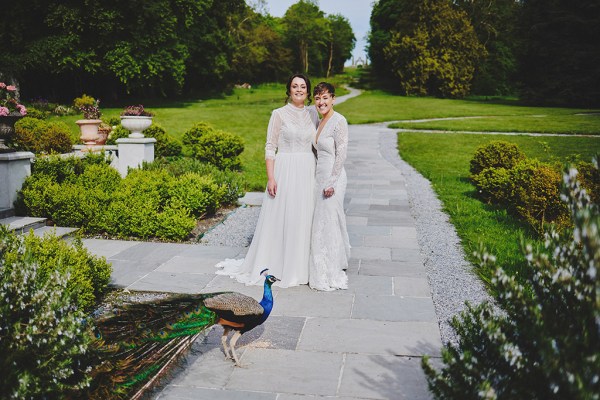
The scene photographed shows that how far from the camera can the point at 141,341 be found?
354cm

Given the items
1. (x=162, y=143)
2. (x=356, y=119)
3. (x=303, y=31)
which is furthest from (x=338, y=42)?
(x=162, y=143)

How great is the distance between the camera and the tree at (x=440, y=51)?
55.4 meters

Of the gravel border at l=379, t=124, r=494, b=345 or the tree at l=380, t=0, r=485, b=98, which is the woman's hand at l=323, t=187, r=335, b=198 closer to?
the gravel border at l=379, t=124, r=494, b=345

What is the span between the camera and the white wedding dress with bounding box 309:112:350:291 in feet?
20.1

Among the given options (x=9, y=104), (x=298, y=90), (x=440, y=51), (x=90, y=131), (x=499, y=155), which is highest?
(x=440, y=51)

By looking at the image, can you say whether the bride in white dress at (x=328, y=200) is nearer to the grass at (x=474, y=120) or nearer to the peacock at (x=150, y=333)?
the peacock at (x=150, y=333)

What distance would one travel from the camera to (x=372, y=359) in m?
4.36

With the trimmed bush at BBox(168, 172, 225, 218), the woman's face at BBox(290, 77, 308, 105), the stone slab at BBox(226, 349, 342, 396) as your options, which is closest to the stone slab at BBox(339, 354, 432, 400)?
the stone slab at BBox(226, 349, 342, 396)

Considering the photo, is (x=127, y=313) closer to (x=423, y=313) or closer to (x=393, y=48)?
(x=423, y=313)

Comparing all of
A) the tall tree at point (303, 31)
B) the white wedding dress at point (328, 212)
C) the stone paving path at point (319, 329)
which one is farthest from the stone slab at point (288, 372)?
the tall tree at point (303, 31)

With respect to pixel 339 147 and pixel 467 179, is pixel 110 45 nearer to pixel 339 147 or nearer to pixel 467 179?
pixel 467 179

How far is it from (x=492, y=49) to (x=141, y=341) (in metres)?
69.7

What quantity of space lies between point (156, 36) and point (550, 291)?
34413 millimetres

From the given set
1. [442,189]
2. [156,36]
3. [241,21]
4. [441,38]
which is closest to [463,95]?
[441,38]
